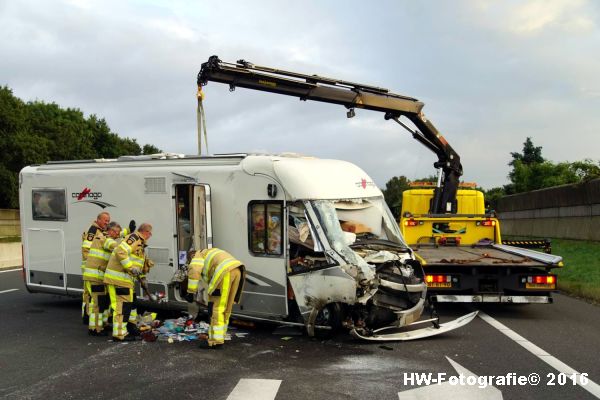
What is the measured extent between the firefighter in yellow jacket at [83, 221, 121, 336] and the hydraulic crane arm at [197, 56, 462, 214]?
14.2ft

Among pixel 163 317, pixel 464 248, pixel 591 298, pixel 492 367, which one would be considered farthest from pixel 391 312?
pixel 591 298

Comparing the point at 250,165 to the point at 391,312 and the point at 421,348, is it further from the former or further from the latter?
the point at 421,348

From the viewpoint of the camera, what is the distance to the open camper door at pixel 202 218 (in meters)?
8.74

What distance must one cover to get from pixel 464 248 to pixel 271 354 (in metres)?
6.45

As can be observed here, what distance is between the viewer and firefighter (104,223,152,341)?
8211 millimetres

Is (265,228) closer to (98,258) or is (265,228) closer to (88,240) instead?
(98,258)

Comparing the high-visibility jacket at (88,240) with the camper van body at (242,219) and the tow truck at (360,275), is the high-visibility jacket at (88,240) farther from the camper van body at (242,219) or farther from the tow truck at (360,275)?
the tow truck at (360,275)

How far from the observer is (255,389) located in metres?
5.93

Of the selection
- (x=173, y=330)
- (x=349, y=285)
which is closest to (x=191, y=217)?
(x=173, y=330)

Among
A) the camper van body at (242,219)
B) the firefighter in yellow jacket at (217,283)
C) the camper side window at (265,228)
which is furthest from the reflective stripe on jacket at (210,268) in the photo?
the camper van body at (242,219)

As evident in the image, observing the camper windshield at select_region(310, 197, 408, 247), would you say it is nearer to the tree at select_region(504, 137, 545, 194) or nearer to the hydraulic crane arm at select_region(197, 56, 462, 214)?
the hydraulic crane arm at select_region(197, 56, 462, 214)

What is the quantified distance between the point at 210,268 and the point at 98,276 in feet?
6.20

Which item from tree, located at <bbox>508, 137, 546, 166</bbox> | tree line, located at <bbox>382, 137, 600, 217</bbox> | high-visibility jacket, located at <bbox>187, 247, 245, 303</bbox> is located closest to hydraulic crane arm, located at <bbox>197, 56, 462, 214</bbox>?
high-visibility jacket, located at <bbox>187, 247, 245, 303</bbox>

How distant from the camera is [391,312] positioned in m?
7.97
